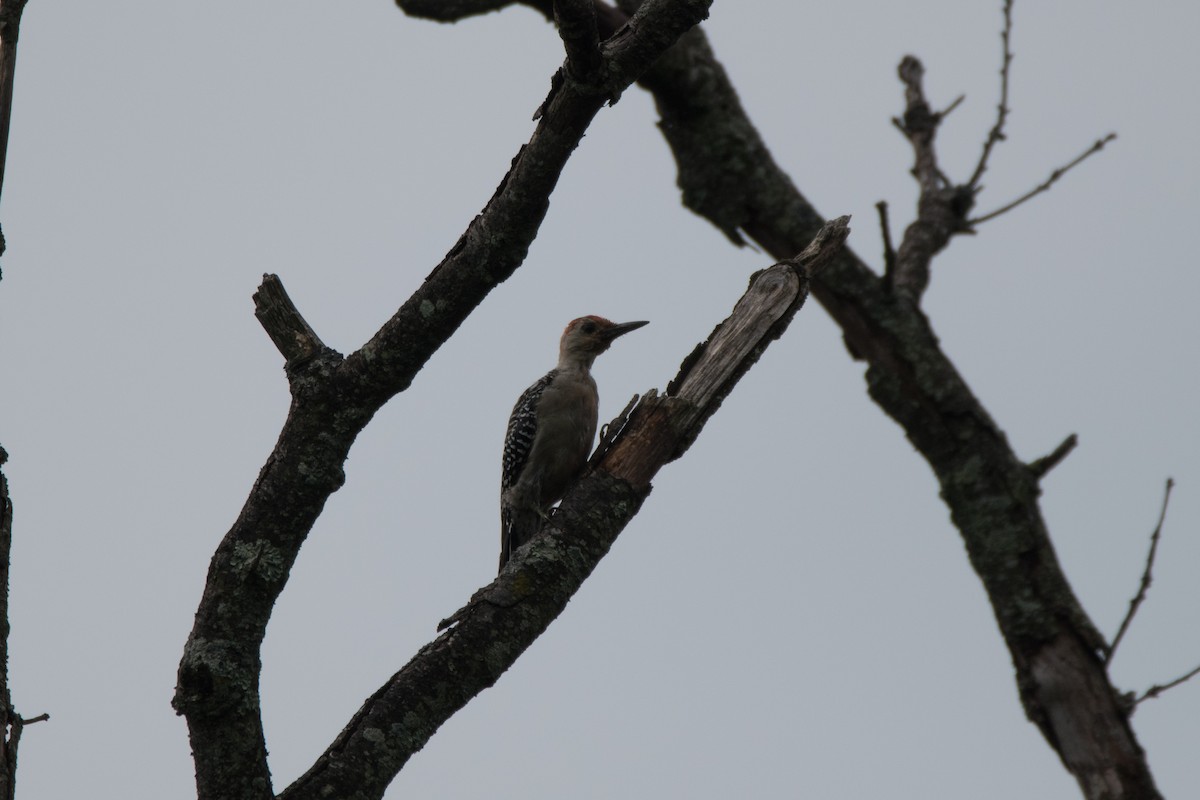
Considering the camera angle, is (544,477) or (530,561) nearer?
(530,561)

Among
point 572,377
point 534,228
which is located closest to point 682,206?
point 572,377

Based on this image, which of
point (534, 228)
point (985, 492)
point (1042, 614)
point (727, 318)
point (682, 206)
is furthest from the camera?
point (682, 206)

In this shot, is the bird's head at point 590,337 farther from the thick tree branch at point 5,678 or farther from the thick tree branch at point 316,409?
the thick tree branch at point 5,678

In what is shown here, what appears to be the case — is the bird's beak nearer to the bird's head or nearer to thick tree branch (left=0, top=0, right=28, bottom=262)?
the bird's head

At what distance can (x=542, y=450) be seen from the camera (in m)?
7.01

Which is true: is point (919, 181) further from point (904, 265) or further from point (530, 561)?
point (530, 561)

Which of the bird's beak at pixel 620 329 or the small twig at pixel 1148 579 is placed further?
the bird's beak at pixel 620 329

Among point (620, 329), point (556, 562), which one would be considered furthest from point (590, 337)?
point (556, 562)

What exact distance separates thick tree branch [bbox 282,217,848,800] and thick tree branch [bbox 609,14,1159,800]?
146 centimetres

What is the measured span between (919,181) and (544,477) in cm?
270

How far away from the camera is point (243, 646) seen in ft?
10.9

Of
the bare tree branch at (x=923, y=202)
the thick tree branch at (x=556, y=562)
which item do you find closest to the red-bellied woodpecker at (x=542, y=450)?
the bare tree branch at (x=923, y=202)

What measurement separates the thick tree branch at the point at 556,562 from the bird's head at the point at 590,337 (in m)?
2.78

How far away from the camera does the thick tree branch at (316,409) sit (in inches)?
130
